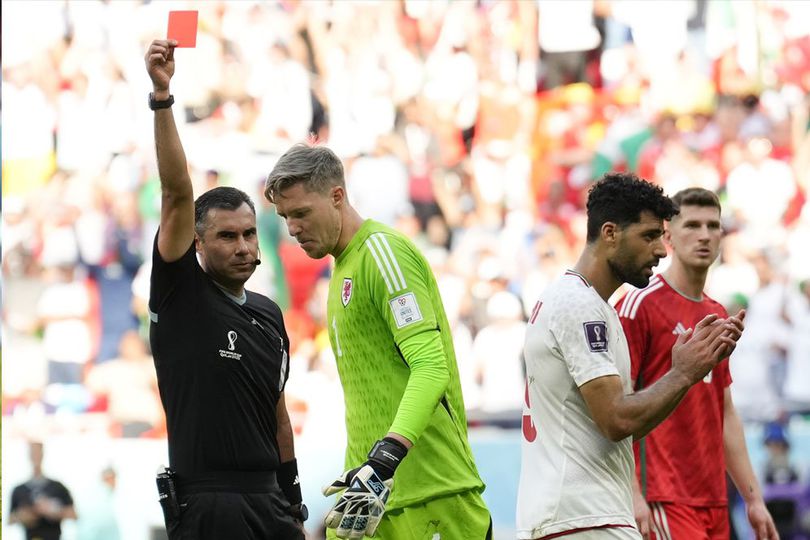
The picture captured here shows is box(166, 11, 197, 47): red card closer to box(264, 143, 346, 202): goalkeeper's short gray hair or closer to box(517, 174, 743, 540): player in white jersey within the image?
box(264, 143, 346, 202): goalkeeper's short gray hair

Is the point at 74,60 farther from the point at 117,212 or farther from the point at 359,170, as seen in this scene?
Result: the point at 359,170

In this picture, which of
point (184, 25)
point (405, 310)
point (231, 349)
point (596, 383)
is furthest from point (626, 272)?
point (184, 25)

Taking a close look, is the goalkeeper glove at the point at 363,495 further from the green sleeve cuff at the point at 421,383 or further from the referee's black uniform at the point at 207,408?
the referee's black uniform at the point at 207,408

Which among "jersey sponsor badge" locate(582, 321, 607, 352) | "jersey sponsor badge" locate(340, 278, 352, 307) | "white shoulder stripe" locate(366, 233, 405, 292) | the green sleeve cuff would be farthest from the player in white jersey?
"jersey sponsor badge" locate(340, 278, 352, 307)

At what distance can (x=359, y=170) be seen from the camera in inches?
481

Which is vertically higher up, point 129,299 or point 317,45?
point 317,45

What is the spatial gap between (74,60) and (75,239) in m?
2.15

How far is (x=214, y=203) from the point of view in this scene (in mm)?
4793

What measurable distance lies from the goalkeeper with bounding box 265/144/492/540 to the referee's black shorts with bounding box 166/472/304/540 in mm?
313

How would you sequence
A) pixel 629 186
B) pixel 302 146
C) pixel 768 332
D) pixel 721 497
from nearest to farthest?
1. pixel 629 186
2. pixel 302 146
3. pixel 721 497
4. pixel 768 332

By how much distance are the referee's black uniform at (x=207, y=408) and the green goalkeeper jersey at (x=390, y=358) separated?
0.37 meters

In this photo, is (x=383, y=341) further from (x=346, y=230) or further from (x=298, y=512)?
(x=298, y=512)

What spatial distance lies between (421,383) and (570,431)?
54 centimetres

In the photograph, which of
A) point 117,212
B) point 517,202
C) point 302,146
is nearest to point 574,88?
point 517,202
